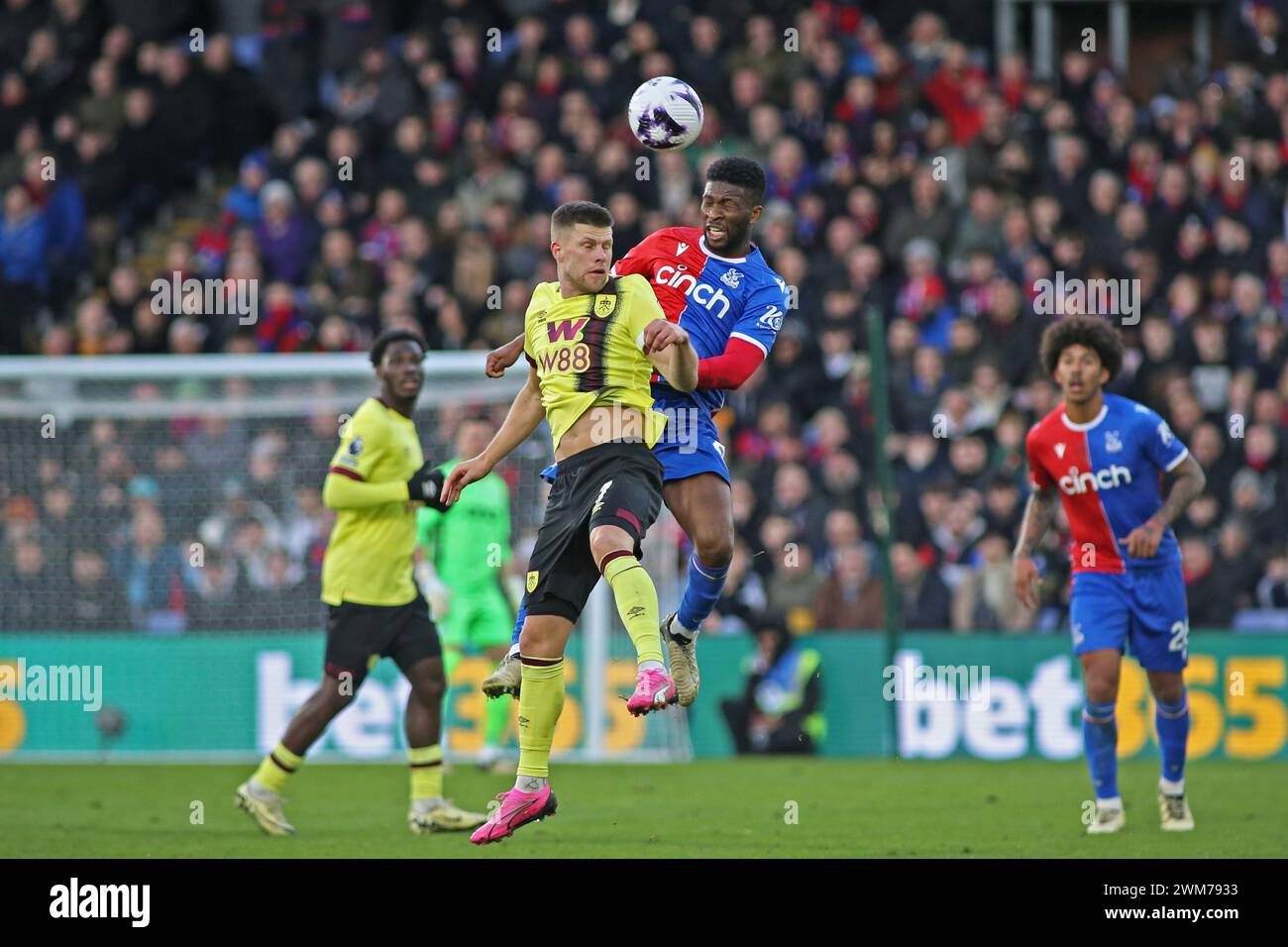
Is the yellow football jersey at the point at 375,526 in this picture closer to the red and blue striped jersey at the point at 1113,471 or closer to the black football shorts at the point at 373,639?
the black football shorts at the point at 373,639

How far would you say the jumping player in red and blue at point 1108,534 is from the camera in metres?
10.4

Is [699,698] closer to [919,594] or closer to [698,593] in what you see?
[919,594]

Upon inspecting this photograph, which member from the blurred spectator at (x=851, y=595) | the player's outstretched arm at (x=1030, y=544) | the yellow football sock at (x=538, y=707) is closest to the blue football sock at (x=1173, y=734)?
the player's outstretched arm at (x=1030, y=544)

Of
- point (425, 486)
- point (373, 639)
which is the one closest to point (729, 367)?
point (425, 486)

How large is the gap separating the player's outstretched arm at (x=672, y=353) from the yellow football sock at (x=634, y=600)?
78 cm

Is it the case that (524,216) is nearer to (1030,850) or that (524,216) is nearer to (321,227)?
(321,227)

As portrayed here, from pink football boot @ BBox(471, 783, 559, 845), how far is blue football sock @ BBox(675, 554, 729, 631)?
1.38 metres

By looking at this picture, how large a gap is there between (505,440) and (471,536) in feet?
19.1

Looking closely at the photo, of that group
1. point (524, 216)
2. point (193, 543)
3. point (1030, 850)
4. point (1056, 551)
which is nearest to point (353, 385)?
→ point (193, 543)

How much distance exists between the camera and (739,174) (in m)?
8.94

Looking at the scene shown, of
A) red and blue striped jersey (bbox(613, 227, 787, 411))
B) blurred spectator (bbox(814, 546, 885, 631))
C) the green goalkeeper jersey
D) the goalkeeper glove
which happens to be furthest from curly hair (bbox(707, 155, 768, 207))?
blurred spectator (bbox(814, 546, 885, 631))

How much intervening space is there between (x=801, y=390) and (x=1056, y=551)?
9.47ft
